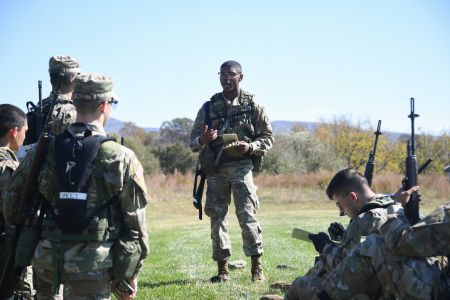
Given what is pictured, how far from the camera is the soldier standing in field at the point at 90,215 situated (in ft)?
14.4

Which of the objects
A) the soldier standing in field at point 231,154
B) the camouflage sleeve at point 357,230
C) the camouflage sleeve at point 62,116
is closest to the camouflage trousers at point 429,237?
the camouflage sleeve at point 357,230

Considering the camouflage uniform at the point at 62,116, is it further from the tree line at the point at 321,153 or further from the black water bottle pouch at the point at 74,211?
the tree line at the point at 321,153

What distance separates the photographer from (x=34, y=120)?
6.84 m

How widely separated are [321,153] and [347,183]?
49592mm

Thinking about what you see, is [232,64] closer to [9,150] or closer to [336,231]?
[336,231]

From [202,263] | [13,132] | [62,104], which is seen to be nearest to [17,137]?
[13,132]

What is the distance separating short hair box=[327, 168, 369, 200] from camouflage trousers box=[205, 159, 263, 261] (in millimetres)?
2942

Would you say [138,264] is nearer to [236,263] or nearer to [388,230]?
[388,230]

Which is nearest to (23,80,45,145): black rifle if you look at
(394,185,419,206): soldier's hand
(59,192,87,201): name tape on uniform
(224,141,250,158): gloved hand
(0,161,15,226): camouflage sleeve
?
(0,161,15,226): camouflage sleeve

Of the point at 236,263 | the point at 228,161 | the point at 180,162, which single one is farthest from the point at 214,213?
the point at 180,162

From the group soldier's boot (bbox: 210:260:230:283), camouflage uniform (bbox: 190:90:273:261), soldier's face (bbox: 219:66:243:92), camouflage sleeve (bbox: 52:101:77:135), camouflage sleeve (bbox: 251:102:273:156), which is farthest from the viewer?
camouflage sleeve (bbox: 251:102:273:156)

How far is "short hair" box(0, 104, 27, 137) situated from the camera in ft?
19.1

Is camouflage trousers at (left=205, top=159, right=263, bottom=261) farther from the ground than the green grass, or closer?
farther from the ground

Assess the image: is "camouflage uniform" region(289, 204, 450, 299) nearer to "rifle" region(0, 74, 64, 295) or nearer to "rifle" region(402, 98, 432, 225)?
"rifle" region(402, 98, 432, 225)
